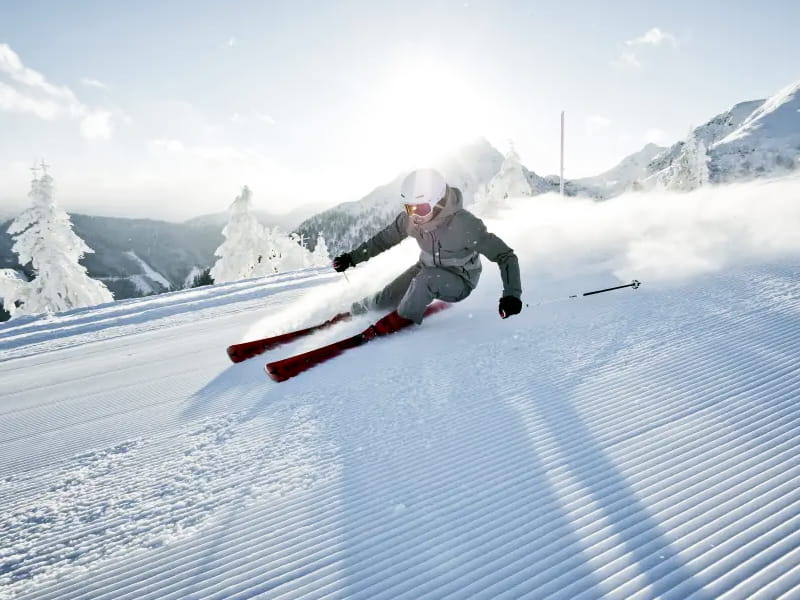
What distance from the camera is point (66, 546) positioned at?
7.40 ft

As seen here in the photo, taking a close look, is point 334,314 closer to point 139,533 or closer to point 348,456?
point 348,456

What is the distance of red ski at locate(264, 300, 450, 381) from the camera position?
13.9 feet

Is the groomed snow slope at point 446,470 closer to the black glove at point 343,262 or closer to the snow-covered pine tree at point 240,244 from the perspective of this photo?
the black glove at point 343,262

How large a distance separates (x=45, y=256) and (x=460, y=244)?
1057 inches

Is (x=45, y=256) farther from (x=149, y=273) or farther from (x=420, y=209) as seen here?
(x=149, y=273)

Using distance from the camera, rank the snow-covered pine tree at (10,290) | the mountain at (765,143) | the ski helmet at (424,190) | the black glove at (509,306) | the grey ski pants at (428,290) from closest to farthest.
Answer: the black glove at (509,306)
the ski helmet at (424,190)
the grey ski pants at (428,290)
the snow-covered pine tree at (10,290)
the mountain at (765,143)

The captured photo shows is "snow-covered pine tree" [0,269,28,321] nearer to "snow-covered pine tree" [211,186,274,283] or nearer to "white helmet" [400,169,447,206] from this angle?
"snow-covered pine tree" [211,186,274,283]

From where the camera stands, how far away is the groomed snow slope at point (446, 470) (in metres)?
1.81

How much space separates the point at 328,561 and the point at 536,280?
595cm

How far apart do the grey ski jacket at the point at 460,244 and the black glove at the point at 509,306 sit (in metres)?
0.07

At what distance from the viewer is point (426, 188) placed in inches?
178

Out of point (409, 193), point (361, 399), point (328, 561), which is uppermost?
point (409, 193)

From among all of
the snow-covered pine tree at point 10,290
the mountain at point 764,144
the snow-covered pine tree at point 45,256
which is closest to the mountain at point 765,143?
the mountain at point 764,144

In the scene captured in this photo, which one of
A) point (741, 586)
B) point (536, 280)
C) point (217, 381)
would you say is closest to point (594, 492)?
point (741, 586)
